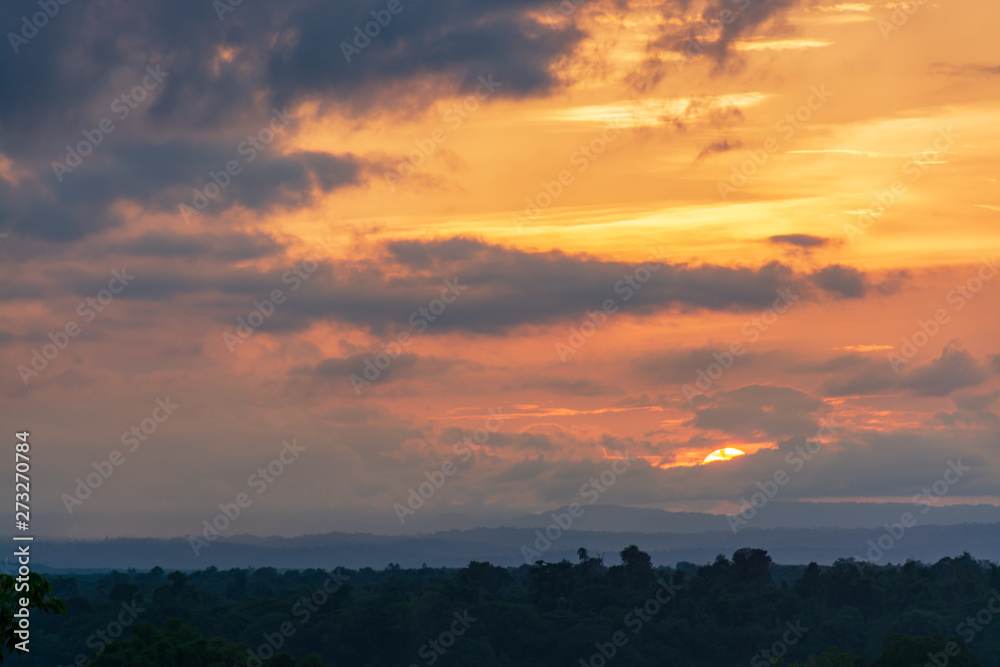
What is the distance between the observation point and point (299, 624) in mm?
152500

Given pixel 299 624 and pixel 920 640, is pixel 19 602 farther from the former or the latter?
pixel 299 624

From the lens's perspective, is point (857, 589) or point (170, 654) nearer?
point (170, 654)

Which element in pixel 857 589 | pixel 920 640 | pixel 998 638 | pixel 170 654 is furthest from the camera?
pixel 857 589

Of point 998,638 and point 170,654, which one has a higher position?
point 170,654

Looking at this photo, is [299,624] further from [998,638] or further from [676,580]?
[998,638]

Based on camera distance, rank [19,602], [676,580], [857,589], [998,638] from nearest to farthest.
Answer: [19,602] < [998,638] < [857,589] < [676,580]

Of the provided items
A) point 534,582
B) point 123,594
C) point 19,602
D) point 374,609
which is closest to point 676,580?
point 534,582

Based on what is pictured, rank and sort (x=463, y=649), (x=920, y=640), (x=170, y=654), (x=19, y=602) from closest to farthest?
1. (x=19, y=602)
2. (x=170, y=654)
3. (x=920, y=640)
4. (x=463, y=649)

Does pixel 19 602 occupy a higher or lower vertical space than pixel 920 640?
higher

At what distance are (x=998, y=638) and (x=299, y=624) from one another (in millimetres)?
89817

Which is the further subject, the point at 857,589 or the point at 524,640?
the point at 857,589

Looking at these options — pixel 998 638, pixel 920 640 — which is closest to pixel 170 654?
pixel 920 640

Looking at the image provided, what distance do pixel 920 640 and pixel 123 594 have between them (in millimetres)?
139998

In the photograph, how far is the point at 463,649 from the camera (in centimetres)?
14688
